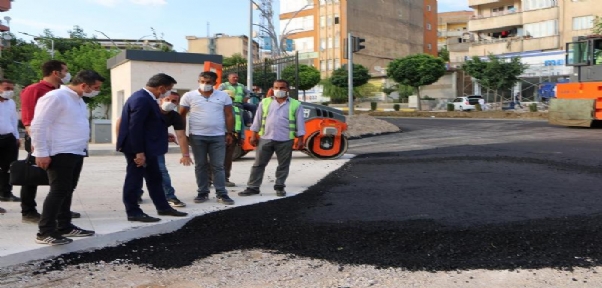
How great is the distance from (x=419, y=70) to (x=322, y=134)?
42698 millimetres

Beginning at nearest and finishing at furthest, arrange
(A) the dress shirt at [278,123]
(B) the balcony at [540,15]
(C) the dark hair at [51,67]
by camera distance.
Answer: (C) the dark hair at [51,67] → (A) the dress shirt at [278,123] → (B) the balcony at [540,15]

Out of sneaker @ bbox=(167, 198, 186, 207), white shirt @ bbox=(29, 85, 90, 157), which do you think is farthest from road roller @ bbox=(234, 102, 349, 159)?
white shirt @ bbox=(29, 85, 90, 157)

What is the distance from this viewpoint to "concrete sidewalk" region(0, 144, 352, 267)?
5.32m

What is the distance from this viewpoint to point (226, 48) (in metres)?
128

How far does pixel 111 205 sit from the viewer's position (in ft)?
24.8

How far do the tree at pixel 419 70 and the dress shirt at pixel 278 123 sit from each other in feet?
155

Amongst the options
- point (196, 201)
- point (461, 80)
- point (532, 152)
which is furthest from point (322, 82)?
point (196, 201)

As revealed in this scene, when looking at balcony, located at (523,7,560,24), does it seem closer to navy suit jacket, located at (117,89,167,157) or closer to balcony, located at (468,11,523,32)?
balcony, located at (468,11,523,32)

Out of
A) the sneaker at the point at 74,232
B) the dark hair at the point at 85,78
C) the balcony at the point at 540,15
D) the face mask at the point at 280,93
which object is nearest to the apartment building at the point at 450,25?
the balcony at the point at 540,15

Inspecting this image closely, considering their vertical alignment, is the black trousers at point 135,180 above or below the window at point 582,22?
below

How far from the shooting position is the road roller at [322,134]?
13.4 metres

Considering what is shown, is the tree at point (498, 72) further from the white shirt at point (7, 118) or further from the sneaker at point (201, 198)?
the white shirt at point (7, 118)

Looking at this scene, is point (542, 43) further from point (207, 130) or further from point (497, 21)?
point (207, 130)

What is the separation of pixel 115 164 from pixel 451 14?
106772mm
